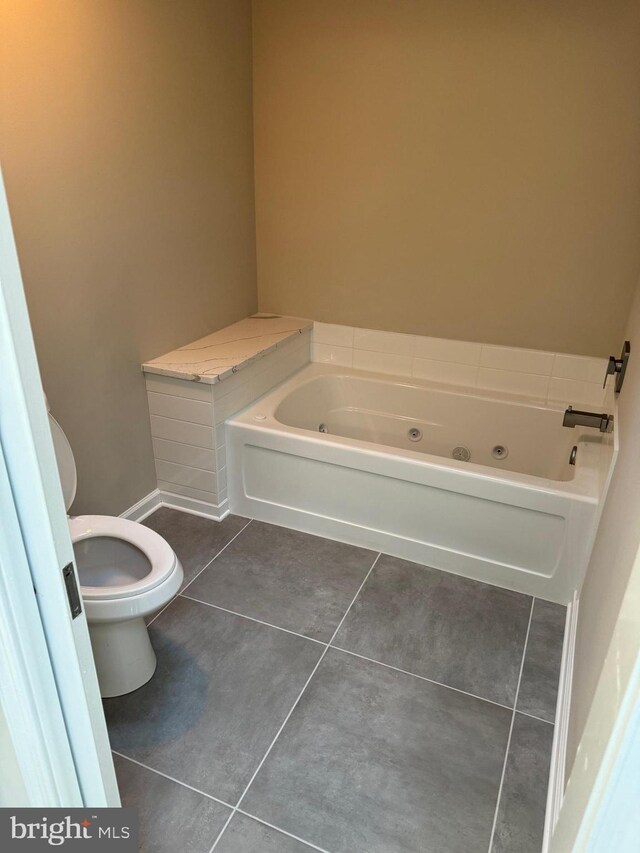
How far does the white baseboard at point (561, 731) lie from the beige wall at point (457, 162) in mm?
1338

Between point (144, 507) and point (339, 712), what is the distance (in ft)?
4.45

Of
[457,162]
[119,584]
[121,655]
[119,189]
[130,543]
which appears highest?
[457,162]

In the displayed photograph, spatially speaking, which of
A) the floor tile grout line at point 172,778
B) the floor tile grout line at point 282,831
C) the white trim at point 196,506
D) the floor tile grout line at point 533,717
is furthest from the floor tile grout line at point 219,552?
the floor tile grout line at point 533,717

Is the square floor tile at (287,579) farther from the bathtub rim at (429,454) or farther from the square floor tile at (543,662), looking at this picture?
the square floor tile at (543,662)

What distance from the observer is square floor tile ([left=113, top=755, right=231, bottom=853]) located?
4.66 feet

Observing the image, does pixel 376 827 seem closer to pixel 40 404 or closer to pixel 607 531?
pixel 607 531

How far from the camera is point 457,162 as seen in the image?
271cm

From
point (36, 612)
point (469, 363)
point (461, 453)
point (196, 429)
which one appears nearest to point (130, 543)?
point (196, 429)

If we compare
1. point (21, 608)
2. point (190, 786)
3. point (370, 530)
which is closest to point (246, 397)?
point (370, 530)

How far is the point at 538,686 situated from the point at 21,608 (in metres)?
1.63

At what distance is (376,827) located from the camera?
4.83 feet

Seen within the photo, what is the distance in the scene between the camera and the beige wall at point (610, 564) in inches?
48.2

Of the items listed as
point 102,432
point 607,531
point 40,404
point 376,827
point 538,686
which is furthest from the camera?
point 102,432

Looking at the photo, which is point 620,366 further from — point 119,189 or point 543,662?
point 119,189
